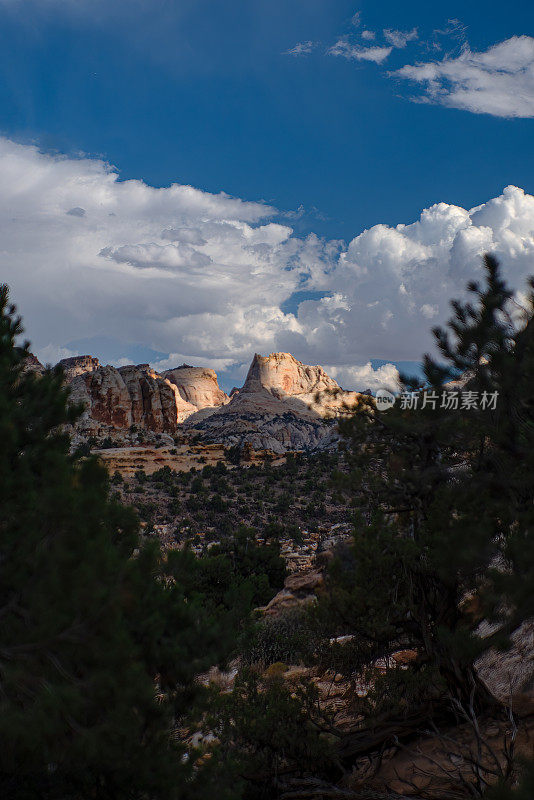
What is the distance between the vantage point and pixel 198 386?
173625 mm

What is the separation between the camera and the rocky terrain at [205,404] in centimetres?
6928

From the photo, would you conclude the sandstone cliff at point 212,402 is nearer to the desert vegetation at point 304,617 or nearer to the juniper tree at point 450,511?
the juniper tree at point 450,511

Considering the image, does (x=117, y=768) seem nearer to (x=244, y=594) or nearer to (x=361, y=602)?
(x=244, y=594)

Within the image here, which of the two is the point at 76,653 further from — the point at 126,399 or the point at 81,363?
the point at 81,363

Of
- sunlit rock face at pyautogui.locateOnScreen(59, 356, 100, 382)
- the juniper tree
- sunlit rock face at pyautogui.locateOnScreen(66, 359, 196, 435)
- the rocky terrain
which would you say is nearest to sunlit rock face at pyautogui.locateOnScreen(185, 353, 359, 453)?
the rocky terrain

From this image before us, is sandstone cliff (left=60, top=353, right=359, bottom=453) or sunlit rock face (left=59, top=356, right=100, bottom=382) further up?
sunlit rock face (left=59, top=356, right=100, bottom=382)

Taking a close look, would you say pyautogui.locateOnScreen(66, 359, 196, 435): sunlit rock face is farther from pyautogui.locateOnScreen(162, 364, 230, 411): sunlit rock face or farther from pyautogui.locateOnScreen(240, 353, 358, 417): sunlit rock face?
pyautogui.locateOnScreen(162, 364, 230, 411): sunlit rock face

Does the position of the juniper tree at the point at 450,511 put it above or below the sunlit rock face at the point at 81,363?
below

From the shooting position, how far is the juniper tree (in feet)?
13.7

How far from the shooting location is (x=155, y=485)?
43781 mm

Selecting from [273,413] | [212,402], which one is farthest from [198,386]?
[273,413]

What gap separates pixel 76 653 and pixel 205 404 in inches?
6604

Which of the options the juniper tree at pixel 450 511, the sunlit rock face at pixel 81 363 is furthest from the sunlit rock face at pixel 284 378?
the juniper tree at pixel 450 511

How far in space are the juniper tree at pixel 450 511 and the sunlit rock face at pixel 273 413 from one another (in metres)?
39.3
